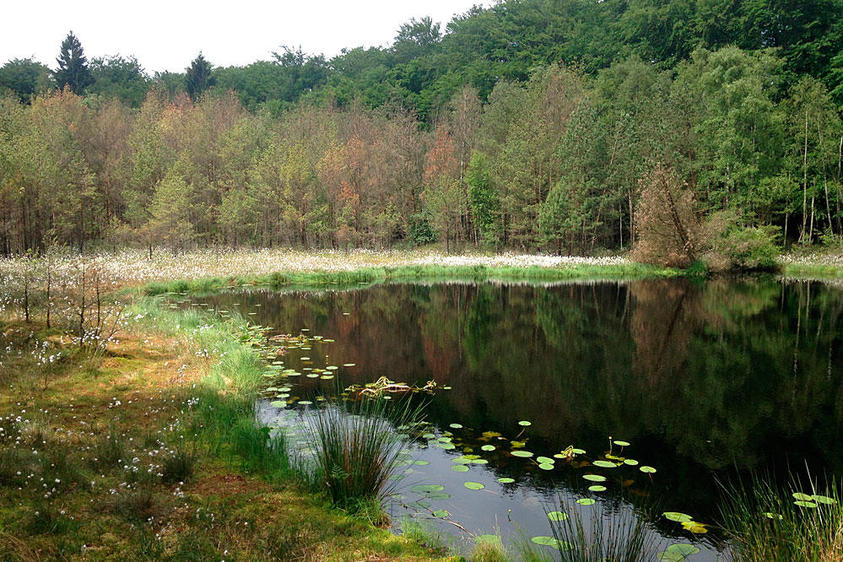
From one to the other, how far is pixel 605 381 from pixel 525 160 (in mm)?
33696

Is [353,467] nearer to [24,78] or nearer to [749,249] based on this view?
[749,249]

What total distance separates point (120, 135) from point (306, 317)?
42764 millimetres

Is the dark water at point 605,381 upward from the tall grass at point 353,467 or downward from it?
downward

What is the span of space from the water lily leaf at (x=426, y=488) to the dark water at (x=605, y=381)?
10 cm

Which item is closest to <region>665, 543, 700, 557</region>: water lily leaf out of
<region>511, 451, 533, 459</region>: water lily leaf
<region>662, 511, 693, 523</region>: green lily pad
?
<region>662, 511, 693, 523</region>: green lily pad

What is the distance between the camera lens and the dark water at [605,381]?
18.7ft

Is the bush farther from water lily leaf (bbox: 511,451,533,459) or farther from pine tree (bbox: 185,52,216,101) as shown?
pine tree (bbox: 185,52,216,101)

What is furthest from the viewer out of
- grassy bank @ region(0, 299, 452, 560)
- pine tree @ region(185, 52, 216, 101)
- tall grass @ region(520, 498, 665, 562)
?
pine tree @ region(185, 52, 216, 101)

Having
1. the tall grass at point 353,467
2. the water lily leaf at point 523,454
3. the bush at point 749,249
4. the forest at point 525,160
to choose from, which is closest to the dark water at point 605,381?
the water lily leaf at point 523,454

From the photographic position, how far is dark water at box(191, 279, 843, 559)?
225 inches

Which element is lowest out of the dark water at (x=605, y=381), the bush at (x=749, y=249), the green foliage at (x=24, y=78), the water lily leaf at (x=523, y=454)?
the dark water at (x=605, y=381)

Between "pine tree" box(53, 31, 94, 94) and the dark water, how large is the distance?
231ft

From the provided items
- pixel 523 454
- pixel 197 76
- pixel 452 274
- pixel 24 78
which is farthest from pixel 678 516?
pixel 197 76

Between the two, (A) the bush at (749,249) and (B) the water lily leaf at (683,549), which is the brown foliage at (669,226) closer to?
(A) the bush at (749,249)
